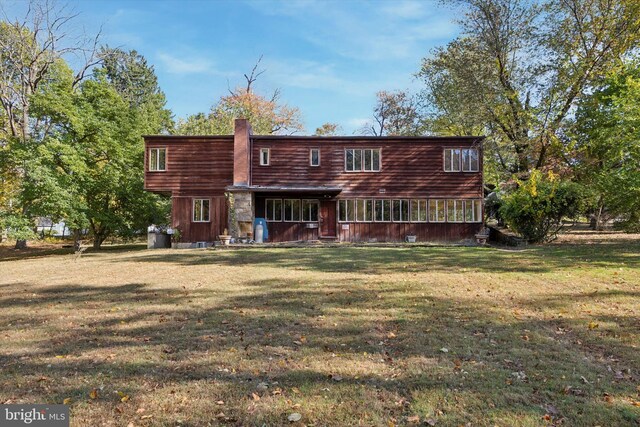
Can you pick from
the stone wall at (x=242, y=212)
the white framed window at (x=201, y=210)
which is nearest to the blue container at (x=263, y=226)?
the stone wall at (x=242, y=212)

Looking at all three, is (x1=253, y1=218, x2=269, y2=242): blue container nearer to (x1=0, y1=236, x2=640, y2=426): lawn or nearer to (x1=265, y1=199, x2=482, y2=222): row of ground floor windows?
(x1=265, y1=199, x2=482, y2=222): row of ground floor windows

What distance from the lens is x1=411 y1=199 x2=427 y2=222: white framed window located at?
26.2 meters

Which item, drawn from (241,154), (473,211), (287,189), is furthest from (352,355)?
(473,211)

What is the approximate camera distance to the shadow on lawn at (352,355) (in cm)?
387

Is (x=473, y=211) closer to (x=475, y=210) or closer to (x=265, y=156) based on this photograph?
(x=475, y=210)

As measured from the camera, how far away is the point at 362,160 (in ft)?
86.9

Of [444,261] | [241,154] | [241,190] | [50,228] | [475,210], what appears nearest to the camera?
[444,261]

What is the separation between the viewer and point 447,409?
3707mm

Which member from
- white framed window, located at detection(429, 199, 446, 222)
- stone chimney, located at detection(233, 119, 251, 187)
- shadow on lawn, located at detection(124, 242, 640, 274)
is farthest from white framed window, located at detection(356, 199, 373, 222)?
shadow on lawn, located at detection(124, 242, 640, 274)

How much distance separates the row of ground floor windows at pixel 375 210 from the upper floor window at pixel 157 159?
22.9 feet

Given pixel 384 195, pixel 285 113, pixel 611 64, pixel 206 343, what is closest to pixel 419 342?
pixel 206 343

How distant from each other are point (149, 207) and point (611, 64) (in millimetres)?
28704

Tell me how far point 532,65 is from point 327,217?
16057mm

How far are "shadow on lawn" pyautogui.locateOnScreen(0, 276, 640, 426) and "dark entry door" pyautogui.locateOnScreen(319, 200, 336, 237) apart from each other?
59.8 ft
